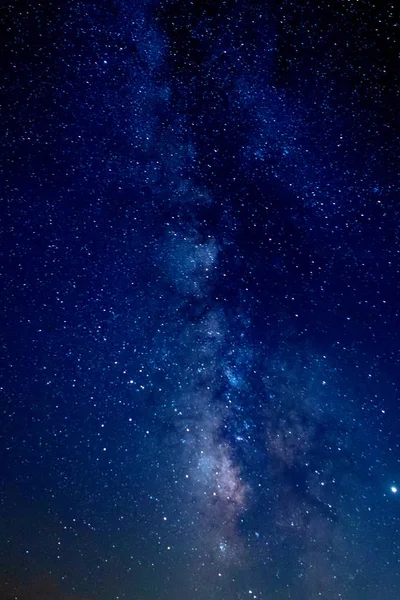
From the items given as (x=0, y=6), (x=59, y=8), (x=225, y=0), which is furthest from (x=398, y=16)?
(x=0, y=6)

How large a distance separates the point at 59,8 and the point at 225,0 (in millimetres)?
1171

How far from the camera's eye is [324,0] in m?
2.57

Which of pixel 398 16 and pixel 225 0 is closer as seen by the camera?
pixel 398 16

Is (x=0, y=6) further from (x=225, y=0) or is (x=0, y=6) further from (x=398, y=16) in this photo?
(x=398, y=16)

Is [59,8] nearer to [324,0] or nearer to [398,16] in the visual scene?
[324,0]

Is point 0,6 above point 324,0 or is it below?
below

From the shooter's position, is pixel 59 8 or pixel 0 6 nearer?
pixel 0 6

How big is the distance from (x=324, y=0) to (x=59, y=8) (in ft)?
5.95

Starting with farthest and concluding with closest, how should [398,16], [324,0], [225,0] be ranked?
1. [225,0]
2. [324,0]
3. [398,16]

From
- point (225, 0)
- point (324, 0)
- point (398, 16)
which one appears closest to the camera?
point (398, 16)

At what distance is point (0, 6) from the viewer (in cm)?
271

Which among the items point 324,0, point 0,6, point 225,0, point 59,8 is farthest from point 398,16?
point 0,6

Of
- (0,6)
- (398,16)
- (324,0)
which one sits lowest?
(0,6)

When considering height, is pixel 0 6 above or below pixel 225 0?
below
